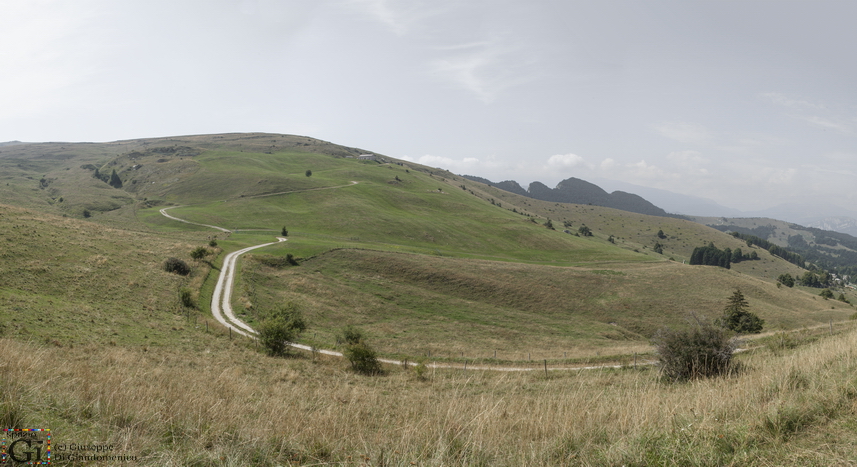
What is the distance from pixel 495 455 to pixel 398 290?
1803 inches

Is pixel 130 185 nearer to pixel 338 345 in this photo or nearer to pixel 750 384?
pixel 338 345

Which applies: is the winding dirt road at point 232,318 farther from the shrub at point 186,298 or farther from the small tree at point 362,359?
the small tree at point 362,359

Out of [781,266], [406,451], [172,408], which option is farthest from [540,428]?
[781,266]

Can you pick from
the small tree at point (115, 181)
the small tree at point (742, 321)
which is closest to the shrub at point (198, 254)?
the small tree at point (742, 321)

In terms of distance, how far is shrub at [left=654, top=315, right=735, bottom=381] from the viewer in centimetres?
1105

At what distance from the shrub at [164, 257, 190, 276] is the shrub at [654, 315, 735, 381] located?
44.0 metres

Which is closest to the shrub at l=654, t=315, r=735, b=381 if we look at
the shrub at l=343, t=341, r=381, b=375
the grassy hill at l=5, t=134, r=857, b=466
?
the grassy hill at l=5, t=134, r=857, b=466

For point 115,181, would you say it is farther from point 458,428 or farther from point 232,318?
point 458,428

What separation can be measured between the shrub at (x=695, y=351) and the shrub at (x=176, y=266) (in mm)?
43981

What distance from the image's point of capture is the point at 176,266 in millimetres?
39031

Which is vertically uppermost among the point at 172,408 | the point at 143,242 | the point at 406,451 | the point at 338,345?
the point at 406,451

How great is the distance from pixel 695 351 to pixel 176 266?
4581 centimetres

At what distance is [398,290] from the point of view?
49.3 metres

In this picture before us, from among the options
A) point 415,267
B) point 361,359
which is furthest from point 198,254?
point 361,359
